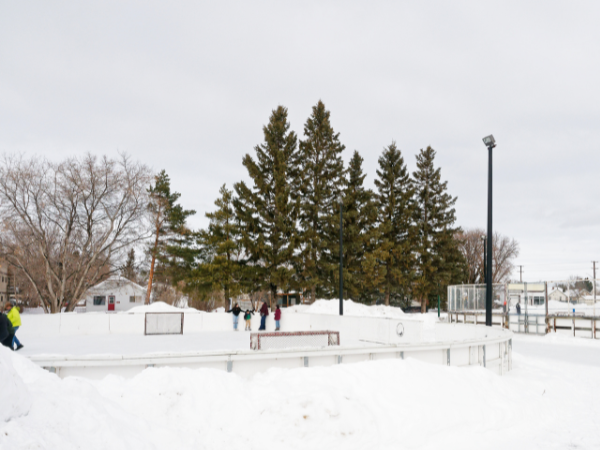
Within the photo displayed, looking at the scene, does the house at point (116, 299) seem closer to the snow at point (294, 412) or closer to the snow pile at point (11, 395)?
the snow at point (294, 412)

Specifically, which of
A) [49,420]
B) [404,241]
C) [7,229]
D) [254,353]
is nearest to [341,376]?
[254,353]

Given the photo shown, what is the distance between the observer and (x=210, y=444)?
5617mm

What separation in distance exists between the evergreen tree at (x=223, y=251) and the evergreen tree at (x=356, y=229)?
1010cm

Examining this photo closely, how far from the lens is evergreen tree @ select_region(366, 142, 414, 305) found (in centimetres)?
4778

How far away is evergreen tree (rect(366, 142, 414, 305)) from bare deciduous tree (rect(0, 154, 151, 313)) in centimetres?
2442

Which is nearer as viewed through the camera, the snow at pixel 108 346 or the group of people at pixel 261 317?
the snow at pixel 108 346

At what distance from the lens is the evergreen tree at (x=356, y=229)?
4578cm

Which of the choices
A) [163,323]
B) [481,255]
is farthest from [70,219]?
[481,255]

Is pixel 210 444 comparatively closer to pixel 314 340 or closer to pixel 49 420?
pixel 49 420

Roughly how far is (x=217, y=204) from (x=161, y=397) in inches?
1533

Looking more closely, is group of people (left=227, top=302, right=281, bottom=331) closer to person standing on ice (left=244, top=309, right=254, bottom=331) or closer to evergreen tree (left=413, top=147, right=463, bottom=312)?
person standing on ice (left=244, top=309, right=254, bottom=331)

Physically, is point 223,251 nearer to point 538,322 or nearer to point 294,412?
point 538,322

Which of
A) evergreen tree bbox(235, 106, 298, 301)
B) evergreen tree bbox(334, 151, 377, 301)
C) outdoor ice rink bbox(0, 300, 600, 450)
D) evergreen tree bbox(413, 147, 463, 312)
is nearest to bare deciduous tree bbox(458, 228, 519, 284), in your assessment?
evergreen tree bbox(413, 147, 463, 312)

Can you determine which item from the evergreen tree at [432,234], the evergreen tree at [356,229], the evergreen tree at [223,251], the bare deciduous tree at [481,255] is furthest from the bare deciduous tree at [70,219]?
the bare deciduous tree at [481,255]
